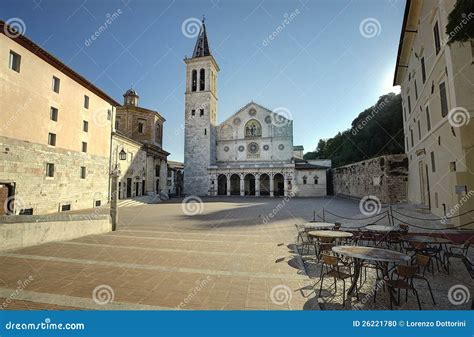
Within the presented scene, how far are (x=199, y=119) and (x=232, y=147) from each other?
25.8 ft

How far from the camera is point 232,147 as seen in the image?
4309 centimetres

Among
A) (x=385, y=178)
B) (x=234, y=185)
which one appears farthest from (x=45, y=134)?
(x=234, y=185)

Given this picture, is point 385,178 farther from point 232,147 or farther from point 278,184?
point 232,147

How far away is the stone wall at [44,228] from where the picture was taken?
7188 millimetres

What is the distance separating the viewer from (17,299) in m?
3.92

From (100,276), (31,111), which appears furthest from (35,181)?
(100,276)

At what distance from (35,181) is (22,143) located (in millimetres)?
2286

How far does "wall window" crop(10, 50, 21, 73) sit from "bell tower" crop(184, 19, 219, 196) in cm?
2893

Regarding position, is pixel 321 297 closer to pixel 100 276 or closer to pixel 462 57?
pixel 100 276

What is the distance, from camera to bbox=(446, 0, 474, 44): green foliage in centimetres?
418

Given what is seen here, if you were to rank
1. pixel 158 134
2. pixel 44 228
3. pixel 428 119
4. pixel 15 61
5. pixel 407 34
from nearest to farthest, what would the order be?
pixel 44 228 < pixel 15 61 < pixel 428 119 < pixel 407 34 < pixel 158 134
